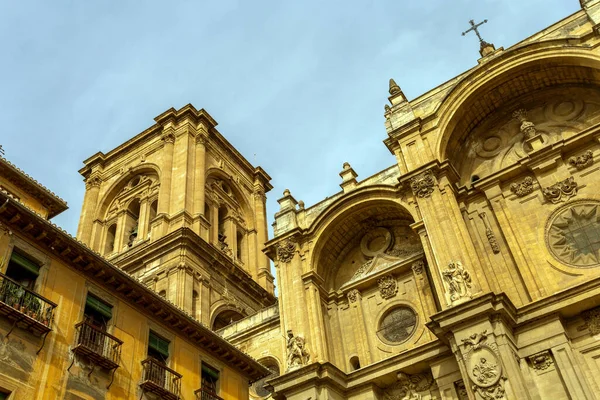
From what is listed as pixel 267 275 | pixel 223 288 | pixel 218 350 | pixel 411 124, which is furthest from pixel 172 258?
pixel 411 124

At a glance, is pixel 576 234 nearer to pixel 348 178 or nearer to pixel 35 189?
pixel 348 178

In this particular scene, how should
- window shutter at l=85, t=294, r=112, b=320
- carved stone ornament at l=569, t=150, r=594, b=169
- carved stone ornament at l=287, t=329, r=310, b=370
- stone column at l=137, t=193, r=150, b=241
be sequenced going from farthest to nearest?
stone column at l=137, t=193, r=150, b=241, carved stone ornament at l=287, t=329, r=310, b=370, carved stone ornament at l=569, t=150, r=594, b=169, window shutter at l=85, t=294, r=112, b=320

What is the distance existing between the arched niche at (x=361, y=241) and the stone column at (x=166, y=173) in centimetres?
1393

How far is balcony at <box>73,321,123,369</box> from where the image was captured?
51.2ft

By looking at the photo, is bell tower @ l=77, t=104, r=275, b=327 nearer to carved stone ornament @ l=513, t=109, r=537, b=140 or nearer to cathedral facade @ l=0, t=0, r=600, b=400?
cathedral facade @ l=0, t=0, r=600, b=400

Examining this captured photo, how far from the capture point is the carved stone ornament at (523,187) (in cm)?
2209

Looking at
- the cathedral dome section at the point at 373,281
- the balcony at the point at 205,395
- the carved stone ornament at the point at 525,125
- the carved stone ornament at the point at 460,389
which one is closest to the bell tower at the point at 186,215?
the cathedral dome section at the point at 373,281

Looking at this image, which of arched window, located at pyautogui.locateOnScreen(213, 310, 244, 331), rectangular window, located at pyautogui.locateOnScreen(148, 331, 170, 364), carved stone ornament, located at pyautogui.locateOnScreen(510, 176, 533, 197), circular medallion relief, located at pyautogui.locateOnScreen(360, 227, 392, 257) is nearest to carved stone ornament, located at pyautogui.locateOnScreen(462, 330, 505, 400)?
carved stone ornament, located at pyautogui.locateOnScreen(510, 176, 533, 197)

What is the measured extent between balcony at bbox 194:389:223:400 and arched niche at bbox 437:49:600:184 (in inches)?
471

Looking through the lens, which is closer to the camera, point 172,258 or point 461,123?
point 461,123

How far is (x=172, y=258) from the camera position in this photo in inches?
1310

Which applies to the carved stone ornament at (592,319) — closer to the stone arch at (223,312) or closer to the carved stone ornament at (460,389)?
the carved stone ornament at (460,389)

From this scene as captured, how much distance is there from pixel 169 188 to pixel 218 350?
18.7 metres

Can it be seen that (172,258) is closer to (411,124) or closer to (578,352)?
(411,124)
